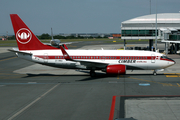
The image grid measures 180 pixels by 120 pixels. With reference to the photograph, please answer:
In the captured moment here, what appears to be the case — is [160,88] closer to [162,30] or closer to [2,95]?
[2,95]

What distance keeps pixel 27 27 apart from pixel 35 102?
1637cm

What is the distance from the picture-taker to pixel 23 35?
3262 cm

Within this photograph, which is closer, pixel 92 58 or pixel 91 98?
pixel 91 98

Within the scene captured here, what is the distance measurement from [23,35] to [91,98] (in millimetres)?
17503

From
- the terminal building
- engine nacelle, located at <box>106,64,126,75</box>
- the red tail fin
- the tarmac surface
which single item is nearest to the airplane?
the red tail fin

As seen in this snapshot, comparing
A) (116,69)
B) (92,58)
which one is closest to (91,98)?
(116,69)

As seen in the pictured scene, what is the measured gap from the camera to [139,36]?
64250 mm

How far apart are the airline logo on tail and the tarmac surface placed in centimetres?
611

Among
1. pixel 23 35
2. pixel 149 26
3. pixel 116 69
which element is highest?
pixel 149 26

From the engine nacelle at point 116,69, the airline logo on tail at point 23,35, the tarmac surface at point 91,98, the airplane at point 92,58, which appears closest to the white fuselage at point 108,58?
the airplane at point 92,58

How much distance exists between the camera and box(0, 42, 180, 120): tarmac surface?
16.6 meters

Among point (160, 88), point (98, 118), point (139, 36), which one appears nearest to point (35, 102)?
point (98, 118)

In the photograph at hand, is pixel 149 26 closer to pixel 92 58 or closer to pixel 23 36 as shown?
pixel 92 58

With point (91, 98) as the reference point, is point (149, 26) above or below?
above
